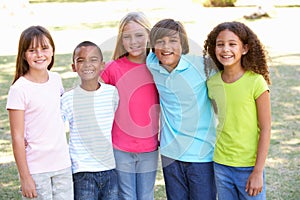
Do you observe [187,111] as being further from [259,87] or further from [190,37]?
[190,37]

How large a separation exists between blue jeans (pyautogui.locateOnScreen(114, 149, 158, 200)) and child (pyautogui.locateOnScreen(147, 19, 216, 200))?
17 centimetres

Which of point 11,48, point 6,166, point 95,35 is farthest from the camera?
point 95,35

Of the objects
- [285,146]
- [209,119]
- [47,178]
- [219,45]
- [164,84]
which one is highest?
[219,45]

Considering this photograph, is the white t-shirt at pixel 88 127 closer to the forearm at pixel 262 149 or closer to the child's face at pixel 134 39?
the child's face at pixel 134 39

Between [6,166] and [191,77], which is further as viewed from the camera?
[6,166]

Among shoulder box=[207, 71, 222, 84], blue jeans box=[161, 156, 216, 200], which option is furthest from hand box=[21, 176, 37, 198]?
shoulder box=[207, 71, 222, 84]

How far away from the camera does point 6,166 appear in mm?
5336

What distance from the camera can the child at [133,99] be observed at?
3.43 meters

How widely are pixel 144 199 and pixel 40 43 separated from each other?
125 centimetres

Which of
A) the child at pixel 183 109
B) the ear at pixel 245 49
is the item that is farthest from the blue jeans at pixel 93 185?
the ear at pixel 245 49

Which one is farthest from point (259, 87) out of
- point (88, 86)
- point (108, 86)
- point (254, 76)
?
point (88, 86)

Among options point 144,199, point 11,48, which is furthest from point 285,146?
point 11,48

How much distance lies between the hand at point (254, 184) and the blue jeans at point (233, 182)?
0.11ft

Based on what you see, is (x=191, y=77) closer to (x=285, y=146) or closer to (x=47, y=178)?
(x=47, y=178)
